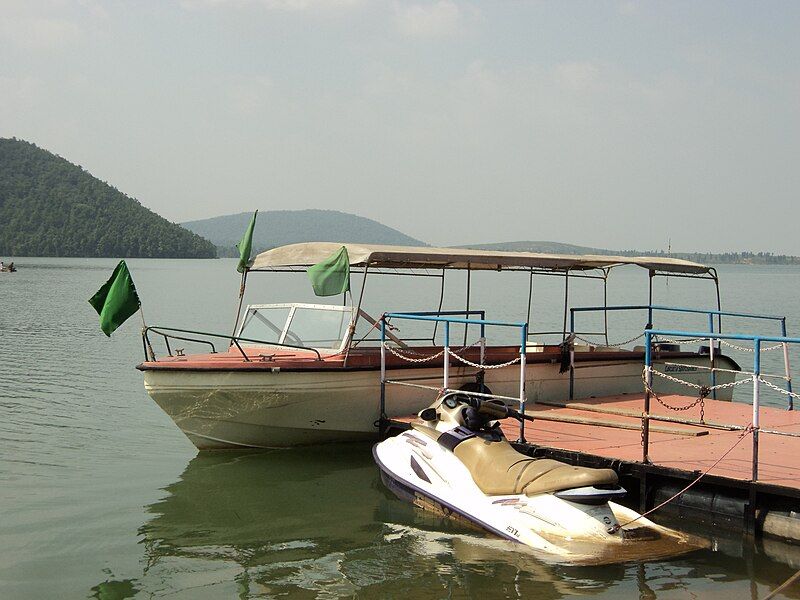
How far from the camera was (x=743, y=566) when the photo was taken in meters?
8.30

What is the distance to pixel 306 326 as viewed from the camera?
12961 mm

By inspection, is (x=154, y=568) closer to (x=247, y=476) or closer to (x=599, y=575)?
(x=247, y=476)

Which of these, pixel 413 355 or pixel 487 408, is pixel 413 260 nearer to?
pixel 413 355

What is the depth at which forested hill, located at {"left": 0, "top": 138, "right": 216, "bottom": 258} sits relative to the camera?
14738cm

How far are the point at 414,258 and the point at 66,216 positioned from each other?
153576 millimetres

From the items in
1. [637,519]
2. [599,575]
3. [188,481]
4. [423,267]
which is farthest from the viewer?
[423,267]

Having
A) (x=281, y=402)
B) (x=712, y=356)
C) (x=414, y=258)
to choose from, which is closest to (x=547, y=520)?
(x=281, y=402)

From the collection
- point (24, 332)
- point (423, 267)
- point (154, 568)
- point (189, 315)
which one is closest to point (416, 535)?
point (154, 568)

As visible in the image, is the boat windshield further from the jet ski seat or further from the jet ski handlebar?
the jet ski seat

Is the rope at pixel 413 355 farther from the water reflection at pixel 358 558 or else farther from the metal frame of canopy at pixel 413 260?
the water reflection at pixel 358 558

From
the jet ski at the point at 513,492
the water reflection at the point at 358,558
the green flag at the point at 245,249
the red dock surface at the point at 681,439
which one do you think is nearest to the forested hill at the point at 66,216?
the green flag at the point at 245,249

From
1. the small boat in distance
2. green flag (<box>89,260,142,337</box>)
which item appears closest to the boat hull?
the small boat in distance

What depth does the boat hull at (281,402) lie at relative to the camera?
11.4m

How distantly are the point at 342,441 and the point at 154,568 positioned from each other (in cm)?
441
